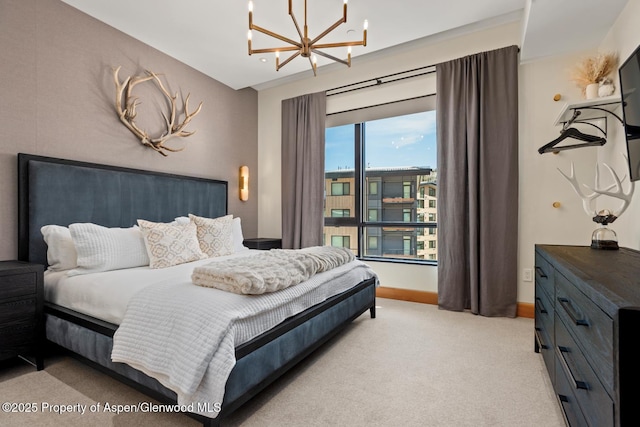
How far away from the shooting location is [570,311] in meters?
1.28

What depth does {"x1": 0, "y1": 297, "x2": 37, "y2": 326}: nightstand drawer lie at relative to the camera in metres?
1.99

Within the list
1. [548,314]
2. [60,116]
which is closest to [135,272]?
[60,116]

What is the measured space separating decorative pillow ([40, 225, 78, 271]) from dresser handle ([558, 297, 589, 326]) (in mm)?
3053

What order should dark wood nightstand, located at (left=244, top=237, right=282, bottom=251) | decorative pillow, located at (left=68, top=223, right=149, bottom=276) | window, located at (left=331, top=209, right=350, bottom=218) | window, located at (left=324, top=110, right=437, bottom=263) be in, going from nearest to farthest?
decorative pillow, located at (left=68, top=223, right=149, bottom=276), window, located at (left=324, top=110, right=437, bottom=263), dark wood nightstand, located at (left=244, top=237, right=282, bottom=251), window, located at (left=331, top=209, right=350, bottom=218)

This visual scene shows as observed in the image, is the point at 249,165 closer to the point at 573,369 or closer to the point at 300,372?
the point at 300,372

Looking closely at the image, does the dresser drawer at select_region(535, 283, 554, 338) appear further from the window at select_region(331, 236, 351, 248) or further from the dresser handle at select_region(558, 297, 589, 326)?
the window at select_region(331, 236, 351, 248)

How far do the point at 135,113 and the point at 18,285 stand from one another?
1850 millimetres

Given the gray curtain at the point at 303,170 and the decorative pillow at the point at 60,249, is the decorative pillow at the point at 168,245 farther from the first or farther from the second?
the gray curtain at the point at 303,170

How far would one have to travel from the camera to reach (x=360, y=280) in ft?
9.41

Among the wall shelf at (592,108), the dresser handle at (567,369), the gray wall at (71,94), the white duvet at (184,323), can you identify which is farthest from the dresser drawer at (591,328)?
the gray wall at (71,94)

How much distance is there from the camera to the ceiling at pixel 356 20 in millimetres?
2475

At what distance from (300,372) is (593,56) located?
3.61 meters

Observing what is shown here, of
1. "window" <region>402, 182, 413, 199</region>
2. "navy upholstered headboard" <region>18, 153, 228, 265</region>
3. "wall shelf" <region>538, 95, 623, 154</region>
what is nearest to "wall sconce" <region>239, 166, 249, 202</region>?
"navy upholstered headboard" <region>18, 153, 228, 265</region>

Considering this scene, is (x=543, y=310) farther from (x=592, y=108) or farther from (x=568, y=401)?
(x=592, y=108)
